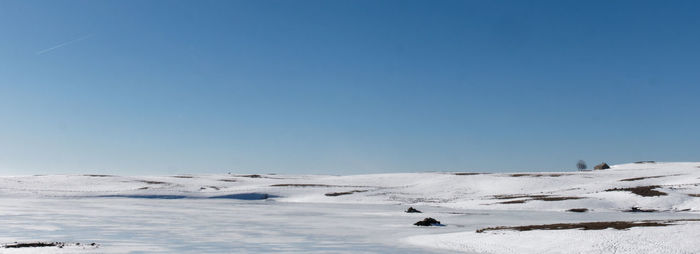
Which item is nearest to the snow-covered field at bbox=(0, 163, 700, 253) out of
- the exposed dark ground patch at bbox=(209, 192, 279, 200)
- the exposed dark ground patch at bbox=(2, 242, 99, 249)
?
the exposed dark ground patch at bbox=(2, 242, 99, 249)

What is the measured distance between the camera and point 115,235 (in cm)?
2725

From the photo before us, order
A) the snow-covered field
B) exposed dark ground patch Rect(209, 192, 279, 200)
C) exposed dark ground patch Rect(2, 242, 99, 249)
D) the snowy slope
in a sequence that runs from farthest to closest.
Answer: exposed dark ground patch Rect(209, 192, 279, 200)
the snowy slope
exposed dark ground patch Rect(2, 242, 99, 249)
the snow-covered field

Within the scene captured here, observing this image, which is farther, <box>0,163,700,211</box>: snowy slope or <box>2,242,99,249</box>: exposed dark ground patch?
<box>0,163,700,211</box>: snowy slope

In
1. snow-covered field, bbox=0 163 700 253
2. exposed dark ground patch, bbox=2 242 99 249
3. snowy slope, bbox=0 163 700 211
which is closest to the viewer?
snow-covered field, bbox=0 163 700 253

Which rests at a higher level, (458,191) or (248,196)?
(458,191)

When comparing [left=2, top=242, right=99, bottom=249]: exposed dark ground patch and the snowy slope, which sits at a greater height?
the snowy slope

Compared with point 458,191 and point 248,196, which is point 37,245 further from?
point 458,191

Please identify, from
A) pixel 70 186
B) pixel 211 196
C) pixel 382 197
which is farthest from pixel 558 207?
pixel 70 186

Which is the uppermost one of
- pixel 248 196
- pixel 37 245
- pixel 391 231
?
pixel 248 196

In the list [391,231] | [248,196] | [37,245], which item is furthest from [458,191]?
[37,245]

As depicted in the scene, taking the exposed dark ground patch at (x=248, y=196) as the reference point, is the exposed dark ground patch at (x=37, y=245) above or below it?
below

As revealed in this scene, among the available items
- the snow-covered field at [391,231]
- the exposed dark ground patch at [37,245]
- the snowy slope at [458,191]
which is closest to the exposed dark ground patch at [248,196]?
the snowy slope at [458,191]

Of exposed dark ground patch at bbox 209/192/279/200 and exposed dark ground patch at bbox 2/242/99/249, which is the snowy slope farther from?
exposed dark ground patch at bbox 2/242/99/249

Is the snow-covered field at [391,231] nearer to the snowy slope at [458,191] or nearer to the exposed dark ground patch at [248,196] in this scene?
the snowy slope at [458,191]
